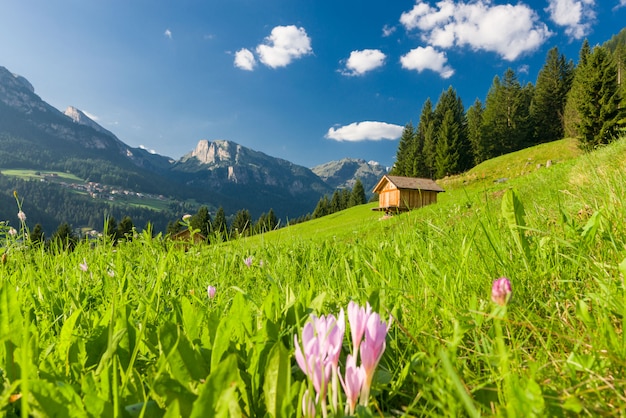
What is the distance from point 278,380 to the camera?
906mm

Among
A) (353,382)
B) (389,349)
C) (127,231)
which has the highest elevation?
(353,382)

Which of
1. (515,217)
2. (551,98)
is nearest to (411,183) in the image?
(515,217)

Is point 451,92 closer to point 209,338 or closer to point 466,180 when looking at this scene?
point 466,180

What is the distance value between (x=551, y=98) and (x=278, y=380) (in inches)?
4025

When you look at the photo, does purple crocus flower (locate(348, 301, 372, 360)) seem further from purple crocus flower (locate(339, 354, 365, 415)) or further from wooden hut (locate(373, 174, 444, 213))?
wooden hut (locate(373, 174, 444, 213))

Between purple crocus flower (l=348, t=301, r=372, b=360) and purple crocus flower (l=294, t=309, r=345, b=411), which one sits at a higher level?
purple crocus flower (l=348, t=301, r=372, b=360)

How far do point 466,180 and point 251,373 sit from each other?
203ft

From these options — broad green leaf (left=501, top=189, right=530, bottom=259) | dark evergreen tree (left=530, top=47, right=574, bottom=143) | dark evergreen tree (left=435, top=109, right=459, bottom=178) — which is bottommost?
broad green leaf (left=501, top=189, right=530, bottom=259)

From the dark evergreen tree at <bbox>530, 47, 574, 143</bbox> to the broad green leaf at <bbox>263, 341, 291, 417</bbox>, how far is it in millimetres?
99261

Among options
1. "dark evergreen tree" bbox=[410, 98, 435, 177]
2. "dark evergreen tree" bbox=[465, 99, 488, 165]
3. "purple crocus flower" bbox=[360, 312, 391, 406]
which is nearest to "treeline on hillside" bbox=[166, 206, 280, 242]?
"purple crocus flower" bbox=[360, 312, 391, 406]

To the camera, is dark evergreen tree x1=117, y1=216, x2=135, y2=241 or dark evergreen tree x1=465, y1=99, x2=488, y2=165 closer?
dark evergreen tree x1=117, y1=216, x2=135, y2=241

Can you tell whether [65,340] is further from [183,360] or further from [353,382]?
[353,382]

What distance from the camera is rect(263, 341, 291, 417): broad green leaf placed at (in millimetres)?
909

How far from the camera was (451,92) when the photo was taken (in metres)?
90.4
